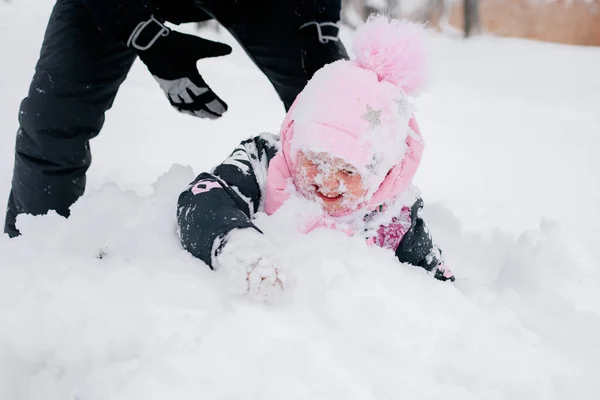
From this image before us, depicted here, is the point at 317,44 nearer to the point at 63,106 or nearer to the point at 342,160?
the point at 342,160

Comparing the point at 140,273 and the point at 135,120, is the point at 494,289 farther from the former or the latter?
the point at 135,120

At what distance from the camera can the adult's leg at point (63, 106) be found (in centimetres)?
146

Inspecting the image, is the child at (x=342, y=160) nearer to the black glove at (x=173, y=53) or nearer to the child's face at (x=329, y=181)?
the child's face at (x=329, y=181)

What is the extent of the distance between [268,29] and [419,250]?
2.42 feet

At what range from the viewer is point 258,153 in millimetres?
1292

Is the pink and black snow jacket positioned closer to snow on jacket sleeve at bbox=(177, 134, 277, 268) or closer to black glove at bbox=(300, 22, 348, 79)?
snow on jacket sleeve at bbox=(177, 134, 277, 268)

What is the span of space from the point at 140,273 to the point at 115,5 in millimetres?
680

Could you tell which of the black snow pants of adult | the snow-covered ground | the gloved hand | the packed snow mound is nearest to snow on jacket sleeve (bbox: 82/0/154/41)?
the black snow pants of adult

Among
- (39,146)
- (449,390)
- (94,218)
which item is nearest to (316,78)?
(94,218)

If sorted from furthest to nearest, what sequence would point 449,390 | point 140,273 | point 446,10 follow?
point 446,10, point 140,273, point 449,390

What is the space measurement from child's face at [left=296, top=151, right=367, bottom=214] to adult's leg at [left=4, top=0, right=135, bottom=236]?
0.72 metres

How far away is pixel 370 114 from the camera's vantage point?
3.66 ft

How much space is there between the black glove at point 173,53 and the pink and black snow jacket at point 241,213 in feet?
0.66

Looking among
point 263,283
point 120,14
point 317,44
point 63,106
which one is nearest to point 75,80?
point 63,106
